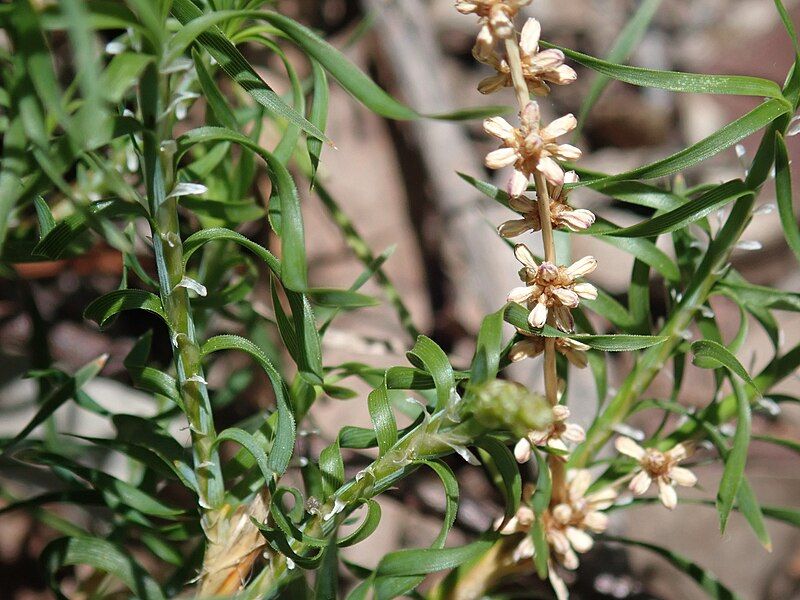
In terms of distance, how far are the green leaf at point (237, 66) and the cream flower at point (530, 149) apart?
113 mm

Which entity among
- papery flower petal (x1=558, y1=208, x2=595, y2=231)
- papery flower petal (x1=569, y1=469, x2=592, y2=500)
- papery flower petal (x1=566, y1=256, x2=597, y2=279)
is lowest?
papery flower petal (x1=569, y1=469, x2=592, y2=500)

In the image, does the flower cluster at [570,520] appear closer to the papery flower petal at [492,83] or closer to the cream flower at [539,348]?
the cream flower at [539,348]

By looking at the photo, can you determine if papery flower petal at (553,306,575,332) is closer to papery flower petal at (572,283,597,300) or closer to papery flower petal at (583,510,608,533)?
papery flower petal at (572,283,597,300)

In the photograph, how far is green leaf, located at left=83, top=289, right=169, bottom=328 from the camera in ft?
1.71

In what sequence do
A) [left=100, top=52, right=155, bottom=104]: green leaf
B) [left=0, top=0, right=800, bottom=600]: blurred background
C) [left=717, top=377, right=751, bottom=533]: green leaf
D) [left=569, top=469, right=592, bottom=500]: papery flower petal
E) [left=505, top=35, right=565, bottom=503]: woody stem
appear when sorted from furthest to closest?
[left=0, top=0, right=800, bottom=600]: blurred background, [left=569, top=469, right=592, bottom=500]: papery flower petal, [left=717, top=377, right=751, bottom=533]: green leaf, [left=505, top=35, right=565, bottom=503]: woody stem, [left=100, top=52, right=155, bottom=104]: green leaf

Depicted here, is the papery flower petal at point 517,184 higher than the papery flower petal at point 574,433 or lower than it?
higher

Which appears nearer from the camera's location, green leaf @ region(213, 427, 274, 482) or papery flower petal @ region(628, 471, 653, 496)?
green leaf @ region(213, 427, 274, 482)

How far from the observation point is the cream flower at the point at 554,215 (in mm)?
507

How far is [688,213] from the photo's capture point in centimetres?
55

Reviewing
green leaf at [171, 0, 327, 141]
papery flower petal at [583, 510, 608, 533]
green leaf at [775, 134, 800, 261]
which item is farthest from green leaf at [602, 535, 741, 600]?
green leaf at [171, 0, 327, 141]

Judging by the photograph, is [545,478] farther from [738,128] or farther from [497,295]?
[497,295]

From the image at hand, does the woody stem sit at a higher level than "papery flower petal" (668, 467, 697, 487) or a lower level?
higher

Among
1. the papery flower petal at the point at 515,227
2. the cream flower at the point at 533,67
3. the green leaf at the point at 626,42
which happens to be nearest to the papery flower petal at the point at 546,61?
the cream flower at the point at 533,67

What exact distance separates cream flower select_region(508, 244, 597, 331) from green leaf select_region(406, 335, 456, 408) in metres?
0.06
